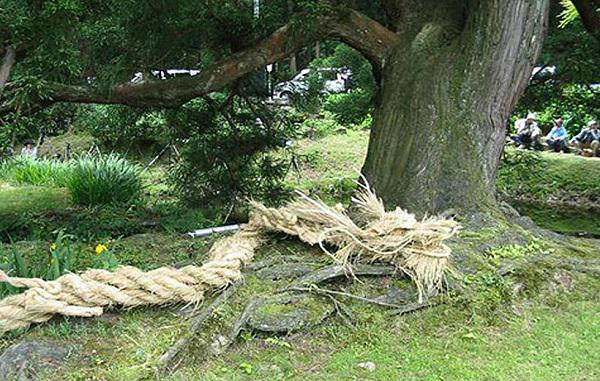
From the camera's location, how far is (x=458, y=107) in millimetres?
3242

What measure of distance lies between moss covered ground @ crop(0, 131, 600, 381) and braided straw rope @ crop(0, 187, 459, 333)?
0.22 feet

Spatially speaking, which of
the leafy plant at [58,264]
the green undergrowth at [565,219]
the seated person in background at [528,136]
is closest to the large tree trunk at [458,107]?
the leafy plant at [58,264]

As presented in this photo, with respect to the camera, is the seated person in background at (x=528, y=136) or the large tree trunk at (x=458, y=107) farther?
the seated person in background at (x=528, y=136)

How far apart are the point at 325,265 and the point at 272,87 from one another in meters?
2.72

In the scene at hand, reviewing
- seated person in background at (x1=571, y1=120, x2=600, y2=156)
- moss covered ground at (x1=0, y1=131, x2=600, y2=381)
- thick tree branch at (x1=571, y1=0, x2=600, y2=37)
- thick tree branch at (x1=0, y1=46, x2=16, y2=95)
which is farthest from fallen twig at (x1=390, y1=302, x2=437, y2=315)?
seated person in background at (x1=571, y1=120, x2=600, y2=156)

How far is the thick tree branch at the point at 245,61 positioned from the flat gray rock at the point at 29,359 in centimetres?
188

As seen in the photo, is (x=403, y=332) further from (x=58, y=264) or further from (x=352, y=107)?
(x=352, y=107)

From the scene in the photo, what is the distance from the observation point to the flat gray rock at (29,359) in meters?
1.86

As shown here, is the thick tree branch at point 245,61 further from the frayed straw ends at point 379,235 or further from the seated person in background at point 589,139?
the seated person in background at point 589,139

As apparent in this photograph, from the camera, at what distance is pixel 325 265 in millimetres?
2520

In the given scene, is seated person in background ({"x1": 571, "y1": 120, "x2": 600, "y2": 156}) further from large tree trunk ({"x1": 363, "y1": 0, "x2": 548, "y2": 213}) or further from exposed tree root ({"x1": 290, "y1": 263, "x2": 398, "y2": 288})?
exposed tree root ({"x1": 290, "y1": 263, "x2": 398, "y2": 288})

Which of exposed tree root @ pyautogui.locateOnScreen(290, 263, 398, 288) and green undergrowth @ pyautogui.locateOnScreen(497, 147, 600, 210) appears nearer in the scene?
exposed tree root @ pyautogui.locateOnScreen(290, 263, 398, 288)

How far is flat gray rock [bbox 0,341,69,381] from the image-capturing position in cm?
186

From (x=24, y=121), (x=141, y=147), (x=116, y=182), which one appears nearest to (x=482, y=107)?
(x=24, y=121)
